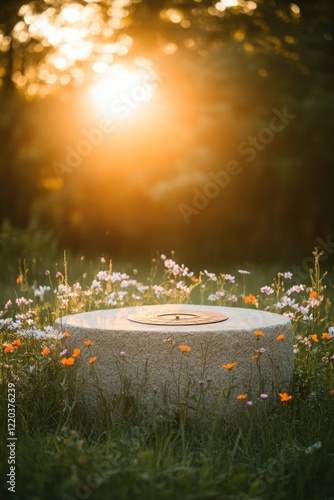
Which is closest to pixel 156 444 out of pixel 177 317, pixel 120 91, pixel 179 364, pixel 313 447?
pixel 179 364

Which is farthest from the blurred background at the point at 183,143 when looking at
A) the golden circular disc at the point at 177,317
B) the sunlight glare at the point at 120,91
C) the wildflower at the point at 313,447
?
the wildflower at the point at 313,447

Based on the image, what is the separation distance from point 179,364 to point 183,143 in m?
8.43

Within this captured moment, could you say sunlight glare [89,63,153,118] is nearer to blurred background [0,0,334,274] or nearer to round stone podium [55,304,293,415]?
blurred background [0,0,334,274]

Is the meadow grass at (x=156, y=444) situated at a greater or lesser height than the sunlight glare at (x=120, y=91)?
lesser

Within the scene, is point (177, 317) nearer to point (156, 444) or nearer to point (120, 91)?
point (156, 444)

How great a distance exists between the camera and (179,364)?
12.3 feet

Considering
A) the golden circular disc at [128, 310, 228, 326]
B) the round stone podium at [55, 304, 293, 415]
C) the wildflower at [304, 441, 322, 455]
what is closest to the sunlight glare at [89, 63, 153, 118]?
the golden circular disc at [128, 310, 228, 326]

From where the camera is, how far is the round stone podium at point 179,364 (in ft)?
12.2

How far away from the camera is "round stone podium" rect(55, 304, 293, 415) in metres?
3.72

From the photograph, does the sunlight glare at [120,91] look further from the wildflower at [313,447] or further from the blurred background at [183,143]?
the wildflower at [313,447]

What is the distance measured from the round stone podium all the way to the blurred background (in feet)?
22.2

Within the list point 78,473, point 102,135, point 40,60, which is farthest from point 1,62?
point 78,473

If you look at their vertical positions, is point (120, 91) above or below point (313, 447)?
above

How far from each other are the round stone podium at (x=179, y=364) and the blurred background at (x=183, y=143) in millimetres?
6764
